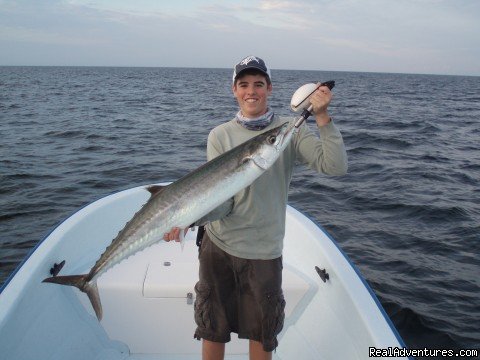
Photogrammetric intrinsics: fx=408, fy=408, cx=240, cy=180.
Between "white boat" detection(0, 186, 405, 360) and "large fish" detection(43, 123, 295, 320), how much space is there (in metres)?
0.80

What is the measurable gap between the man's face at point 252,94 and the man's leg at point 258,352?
202 cm

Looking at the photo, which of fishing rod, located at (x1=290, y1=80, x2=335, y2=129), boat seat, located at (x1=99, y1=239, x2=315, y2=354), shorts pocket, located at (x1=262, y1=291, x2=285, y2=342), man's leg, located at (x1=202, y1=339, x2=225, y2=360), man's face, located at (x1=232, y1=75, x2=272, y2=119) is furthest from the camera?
boat seat, located at (x1=99, y1=239, x2=315, y2=354)

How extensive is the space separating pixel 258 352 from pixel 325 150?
1.88 metres

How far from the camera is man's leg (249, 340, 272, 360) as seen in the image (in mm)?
3598

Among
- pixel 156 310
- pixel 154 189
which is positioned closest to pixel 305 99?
pixel 154 189

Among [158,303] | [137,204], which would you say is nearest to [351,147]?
[137,204]

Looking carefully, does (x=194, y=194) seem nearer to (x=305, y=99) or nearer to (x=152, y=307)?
(x=305, y=99)

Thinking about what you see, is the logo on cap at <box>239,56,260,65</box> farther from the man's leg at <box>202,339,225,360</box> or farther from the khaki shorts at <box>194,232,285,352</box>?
the man's leg at <box>202,339,225,360</box>

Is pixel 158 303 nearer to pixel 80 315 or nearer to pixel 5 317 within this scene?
pixel 80 315

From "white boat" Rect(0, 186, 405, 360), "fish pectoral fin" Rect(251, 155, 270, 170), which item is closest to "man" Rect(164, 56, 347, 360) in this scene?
"fish pectoral fin" Rect(251, 155, 270, 170)

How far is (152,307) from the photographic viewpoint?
492cm

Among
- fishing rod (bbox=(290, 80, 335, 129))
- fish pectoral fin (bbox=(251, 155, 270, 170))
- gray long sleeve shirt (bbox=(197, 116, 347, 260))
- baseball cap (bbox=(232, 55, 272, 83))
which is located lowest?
gray long sleeve shirt (bbox=(197, 116, 347, 260))

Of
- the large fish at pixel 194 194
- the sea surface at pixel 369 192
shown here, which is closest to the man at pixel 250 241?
the large fish at pixel 194 194

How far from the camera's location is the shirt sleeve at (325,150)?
3.16 meters
